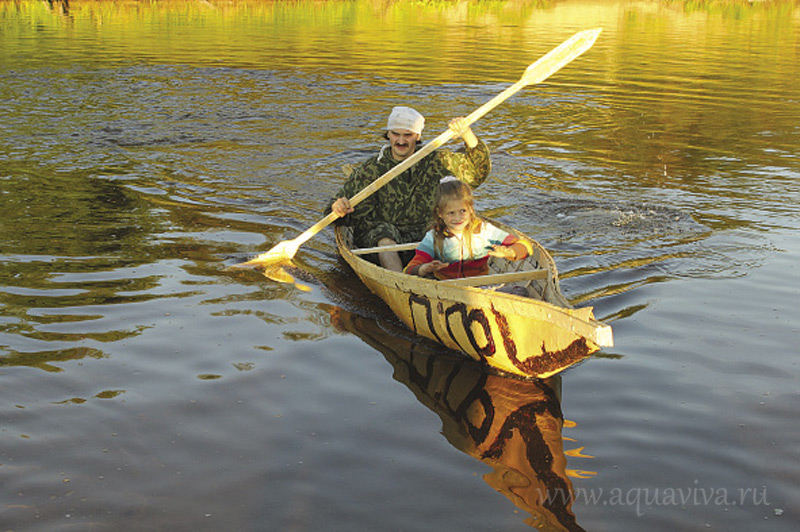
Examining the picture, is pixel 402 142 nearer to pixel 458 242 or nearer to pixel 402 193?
pixel 402 193

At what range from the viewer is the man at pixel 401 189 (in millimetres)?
7297

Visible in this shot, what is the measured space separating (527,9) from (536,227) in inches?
1111

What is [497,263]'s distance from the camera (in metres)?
6.79

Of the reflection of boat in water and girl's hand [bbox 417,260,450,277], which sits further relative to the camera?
girl's hand [bbox 417,260,450,277]

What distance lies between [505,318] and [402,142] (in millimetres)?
2872

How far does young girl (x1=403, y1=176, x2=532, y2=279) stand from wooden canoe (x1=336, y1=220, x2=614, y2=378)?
7.5 inches

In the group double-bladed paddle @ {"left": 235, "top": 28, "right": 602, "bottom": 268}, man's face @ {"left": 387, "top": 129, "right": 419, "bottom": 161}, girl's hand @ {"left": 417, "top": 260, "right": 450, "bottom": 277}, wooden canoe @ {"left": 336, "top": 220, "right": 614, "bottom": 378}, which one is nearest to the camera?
wooden canoe @ {"left": 336, "top": 220, "right": 614, "bottom": 378}

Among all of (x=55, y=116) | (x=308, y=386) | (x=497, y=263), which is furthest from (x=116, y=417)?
(x=55, y=116)

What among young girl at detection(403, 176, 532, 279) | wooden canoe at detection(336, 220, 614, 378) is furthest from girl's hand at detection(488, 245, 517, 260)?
wooden canoe at detection(336, 220, 614, 378)

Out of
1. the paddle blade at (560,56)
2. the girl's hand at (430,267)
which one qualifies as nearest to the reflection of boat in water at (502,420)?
the girl's hand at (430,267)

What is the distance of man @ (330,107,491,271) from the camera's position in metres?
7.30

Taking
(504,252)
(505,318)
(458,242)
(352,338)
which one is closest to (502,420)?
(505,318)

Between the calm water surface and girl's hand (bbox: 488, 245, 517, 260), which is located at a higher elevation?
girl's hand (bbox: 488, 245, 517, 260)

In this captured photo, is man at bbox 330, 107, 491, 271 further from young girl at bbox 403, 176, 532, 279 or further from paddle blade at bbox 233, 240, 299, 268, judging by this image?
young girl at bbox 403, 176, 532, 279
